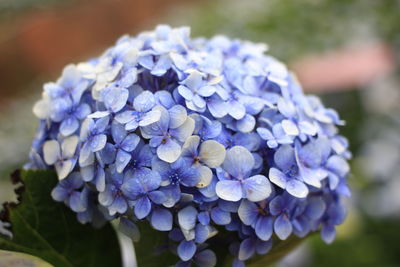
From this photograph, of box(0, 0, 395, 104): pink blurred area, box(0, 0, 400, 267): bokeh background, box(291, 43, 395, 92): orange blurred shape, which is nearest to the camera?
box(0, 0, 400, 267): bokeh background

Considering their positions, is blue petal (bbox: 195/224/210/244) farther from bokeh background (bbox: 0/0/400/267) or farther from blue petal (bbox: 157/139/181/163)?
bokeh background (bbox: 0/0/400/267)

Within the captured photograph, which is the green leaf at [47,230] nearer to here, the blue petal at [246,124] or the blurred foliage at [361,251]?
the blue petal at [246,124]

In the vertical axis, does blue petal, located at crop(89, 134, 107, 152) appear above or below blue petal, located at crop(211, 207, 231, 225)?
above

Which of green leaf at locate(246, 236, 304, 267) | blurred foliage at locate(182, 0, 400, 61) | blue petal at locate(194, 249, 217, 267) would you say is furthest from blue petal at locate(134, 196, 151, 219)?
blurred foliage at locate(182, 0, 400, 61)

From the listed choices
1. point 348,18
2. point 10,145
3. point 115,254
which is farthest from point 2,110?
point 115,254

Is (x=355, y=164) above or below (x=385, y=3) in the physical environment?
below

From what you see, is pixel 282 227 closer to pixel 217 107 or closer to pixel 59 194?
pixel 217 107

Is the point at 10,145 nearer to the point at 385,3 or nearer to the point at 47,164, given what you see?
the point at 385,3
